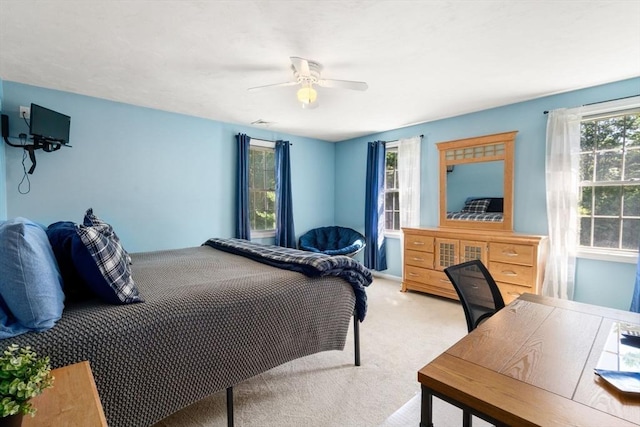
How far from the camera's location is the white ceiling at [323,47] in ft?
5.96

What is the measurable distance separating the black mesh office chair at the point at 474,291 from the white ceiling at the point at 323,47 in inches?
60.6

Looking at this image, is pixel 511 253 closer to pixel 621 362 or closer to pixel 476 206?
pixel 476 206

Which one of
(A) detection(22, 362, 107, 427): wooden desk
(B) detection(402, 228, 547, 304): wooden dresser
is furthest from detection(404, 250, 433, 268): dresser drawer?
(A) detection(22, 362, 107, 427): wooden desk

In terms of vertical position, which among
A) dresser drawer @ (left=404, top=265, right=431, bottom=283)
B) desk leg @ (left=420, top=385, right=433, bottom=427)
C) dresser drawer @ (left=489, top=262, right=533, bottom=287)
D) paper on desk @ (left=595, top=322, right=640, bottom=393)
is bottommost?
dresser drawer @ (left=404, top=265, right=431, bottom=283)

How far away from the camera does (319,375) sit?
7.24 ft

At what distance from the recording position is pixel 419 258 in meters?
4.02

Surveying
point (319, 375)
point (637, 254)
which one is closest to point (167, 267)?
point (319, 375)

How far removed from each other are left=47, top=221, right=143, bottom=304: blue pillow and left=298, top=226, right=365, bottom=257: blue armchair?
11.5 ft

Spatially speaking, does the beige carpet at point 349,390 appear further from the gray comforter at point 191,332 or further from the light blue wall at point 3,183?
the light blue wall at point 3,183

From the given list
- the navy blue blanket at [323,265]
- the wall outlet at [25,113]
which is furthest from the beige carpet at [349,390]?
the wall outlet at [25,113]

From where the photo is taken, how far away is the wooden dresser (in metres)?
3.15

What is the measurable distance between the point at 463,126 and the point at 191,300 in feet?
12.8

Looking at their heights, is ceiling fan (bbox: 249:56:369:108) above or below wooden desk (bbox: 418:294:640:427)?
above

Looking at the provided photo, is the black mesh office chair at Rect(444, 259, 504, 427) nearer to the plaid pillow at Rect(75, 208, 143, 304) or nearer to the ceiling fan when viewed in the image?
the plaid pillow at Rect(75, 208, 143, 304)
